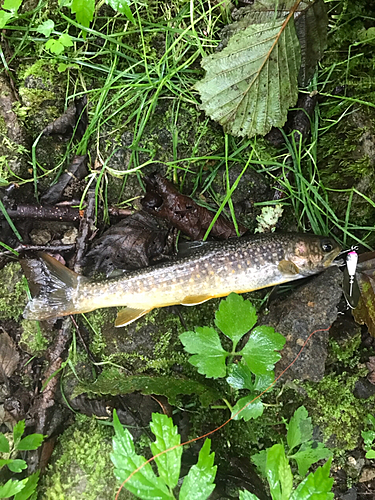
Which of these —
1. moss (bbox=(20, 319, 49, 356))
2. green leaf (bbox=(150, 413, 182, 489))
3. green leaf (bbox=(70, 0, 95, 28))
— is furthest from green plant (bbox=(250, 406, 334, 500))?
green leaf (bbox=(70, 0, 95, 28))

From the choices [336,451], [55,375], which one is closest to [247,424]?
[336,451]

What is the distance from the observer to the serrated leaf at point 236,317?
8.39ft

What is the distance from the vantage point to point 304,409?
8.79 feet

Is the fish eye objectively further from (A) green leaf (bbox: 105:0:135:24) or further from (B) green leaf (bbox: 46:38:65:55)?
(B) green leaf (bbox: 46:38:65:55)

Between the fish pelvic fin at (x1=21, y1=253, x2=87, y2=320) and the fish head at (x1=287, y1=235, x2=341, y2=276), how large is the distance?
1811mm

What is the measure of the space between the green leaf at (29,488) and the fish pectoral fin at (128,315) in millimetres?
1341

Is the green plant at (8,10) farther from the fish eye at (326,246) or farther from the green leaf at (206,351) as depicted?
the fish eye at (326,246)

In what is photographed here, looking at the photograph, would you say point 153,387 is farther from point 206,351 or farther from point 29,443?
point 29,443

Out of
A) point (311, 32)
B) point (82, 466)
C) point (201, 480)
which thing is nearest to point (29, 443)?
point (82, 466)

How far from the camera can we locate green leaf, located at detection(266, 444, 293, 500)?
2.13 meters

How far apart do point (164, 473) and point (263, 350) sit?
1004mm

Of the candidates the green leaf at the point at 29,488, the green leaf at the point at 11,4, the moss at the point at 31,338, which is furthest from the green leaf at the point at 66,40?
the green leaf at the point at 29,488

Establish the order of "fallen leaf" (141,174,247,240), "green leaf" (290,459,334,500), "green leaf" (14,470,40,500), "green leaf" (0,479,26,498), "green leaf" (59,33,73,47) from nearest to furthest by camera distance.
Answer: "green leaf" (290,459,334,500), "green leaf" (0,479,26,498), "green leaf" (14,470,40,500), "green leaf" (59,33,73,47), "fallen leaf" (141,174,247,240)

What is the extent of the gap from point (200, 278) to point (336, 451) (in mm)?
1771
